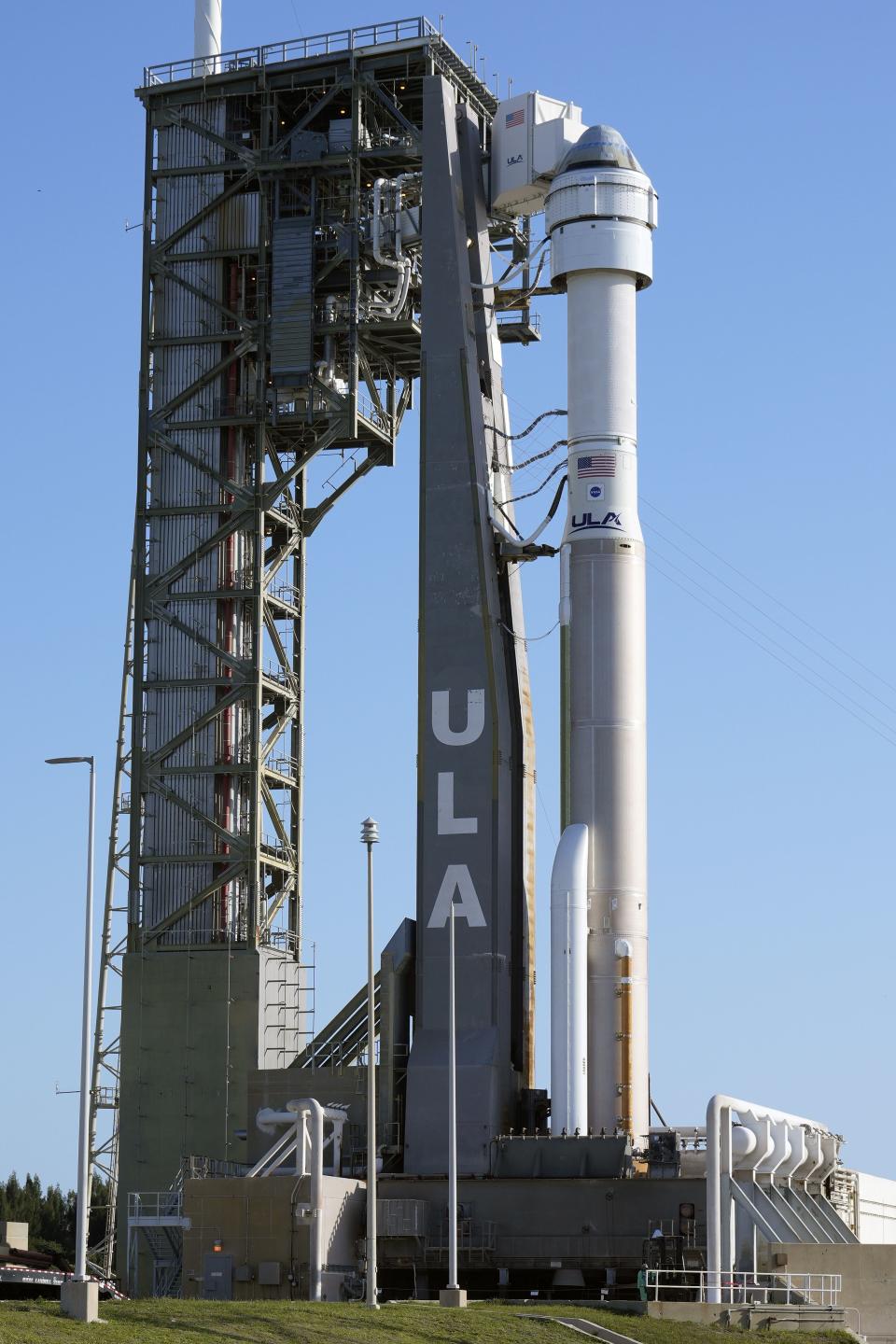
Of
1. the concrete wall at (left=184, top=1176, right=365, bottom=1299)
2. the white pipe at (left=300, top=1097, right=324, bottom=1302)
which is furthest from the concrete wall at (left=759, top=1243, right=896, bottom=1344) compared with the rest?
the white pipe at (left=300, top=1097, right=324, bottom=1302)

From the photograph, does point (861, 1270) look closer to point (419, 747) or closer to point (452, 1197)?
point (452, 1197)

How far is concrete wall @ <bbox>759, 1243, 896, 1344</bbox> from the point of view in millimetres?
54312

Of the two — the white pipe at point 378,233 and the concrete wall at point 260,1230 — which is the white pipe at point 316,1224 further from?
the white pipe at point 378,233

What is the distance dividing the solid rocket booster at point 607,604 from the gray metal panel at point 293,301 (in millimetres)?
9047

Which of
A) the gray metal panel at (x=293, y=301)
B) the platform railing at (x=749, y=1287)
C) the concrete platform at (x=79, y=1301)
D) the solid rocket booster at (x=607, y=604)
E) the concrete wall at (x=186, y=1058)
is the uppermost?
the gray metal panel at (x=293, y=301)

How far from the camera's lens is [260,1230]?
180 feet

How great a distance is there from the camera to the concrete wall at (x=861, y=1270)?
54312mm

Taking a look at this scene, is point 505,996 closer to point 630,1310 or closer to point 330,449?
point 630,1310

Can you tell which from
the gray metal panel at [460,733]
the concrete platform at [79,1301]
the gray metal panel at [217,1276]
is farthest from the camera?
the gray metal panel at [460,733]

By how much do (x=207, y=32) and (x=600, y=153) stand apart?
17338 mm

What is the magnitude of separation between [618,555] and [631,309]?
7.13m

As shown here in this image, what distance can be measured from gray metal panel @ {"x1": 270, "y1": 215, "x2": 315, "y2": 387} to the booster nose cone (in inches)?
373

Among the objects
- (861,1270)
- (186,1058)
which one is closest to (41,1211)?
(186,1058)

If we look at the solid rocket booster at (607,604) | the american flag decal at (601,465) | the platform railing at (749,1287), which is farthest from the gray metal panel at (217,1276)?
the american flag decal at (601,465)
